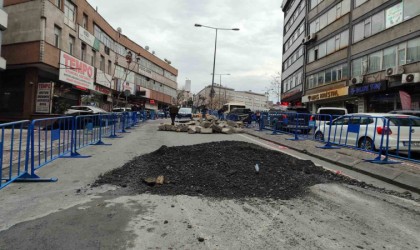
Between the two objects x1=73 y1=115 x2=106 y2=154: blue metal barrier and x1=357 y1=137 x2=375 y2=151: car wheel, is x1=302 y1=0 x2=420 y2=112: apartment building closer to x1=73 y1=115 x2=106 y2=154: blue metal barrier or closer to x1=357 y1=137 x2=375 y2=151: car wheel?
x1=357 y1=137 x2=375 y2=151: car wheel

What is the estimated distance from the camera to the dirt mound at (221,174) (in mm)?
5664

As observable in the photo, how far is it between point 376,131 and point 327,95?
23.4m

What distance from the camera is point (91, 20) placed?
33594 millimetres

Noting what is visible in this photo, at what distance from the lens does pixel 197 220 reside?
4277mm

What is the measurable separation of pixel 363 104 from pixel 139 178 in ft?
82.4

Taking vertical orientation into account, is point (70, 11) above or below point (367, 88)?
above

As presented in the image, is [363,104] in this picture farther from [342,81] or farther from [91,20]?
[91,20]

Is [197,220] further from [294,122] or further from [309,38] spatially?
[309,38]

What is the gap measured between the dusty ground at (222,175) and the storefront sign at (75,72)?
20431mm

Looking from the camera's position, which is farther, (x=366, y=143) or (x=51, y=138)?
(x=366, y=143)

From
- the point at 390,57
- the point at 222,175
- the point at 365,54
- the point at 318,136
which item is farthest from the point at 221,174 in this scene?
the point at 365,54

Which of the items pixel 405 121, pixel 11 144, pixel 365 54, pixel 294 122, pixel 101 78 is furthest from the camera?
pixel 101 78

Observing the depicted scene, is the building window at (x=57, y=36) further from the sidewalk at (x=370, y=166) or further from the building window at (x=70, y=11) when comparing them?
the sidewalk at (x=370, y=166)

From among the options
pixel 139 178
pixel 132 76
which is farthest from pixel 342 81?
pixel 132 76
